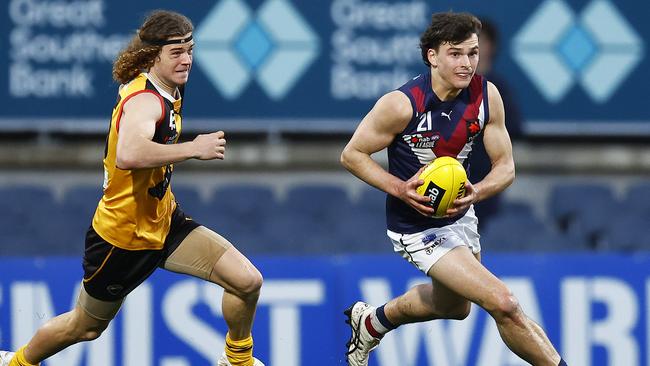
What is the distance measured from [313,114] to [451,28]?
17.0 feet

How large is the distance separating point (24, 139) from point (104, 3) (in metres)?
1.43

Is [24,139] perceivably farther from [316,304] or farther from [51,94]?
[316,304]

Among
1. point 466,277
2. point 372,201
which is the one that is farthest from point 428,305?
point 372,201

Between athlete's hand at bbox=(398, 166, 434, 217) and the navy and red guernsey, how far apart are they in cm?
20

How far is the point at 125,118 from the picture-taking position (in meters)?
6.72

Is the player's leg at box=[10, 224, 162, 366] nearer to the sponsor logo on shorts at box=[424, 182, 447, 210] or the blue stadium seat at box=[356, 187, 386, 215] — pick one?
the sponsor logo on shorts at box=[424, 182, 447, 210]

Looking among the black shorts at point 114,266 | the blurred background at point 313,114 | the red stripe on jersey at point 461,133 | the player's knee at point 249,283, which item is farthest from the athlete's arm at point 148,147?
the blurred background at point 313,114

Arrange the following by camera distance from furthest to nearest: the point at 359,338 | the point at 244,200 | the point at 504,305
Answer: the point at 244,200 → the point at 359,338 → the point at 504,305

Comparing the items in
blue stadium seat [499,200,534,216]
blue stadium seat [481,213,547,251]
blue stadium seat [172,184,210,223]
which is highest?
blue stadium seat [481,213,547,251]

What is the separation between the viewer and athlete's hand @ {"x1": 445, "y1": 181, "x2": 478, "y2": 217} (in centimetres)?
697

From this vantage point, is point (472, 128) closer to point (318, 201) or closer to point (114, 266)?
point (114, 266)

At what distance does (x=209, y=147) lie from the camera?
6602 mm

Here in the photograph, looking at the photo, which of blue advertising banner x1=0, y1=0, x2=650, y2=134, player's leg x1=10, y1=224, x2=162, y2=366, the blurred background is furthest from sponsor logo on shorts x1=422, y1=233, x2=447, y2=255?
blue advertising banner x1=0, y1=0, x2=650, y2=134

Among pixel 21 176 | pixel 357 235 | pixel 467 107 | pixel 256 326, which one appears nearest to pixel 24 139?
pixel 21 176
